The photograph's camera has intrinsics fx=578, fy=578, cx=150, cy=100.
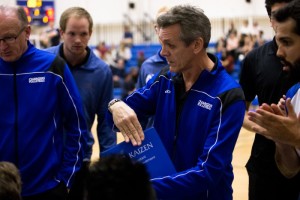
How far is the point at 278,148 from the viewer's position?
2.93 m

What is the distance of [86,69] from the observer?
15.9ft

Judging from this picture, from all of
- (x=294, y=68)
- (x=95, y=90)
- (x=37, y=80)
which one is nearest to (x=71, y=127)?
(x=37, y=80)

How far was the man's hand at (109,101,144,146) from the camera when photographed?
9.55 feet

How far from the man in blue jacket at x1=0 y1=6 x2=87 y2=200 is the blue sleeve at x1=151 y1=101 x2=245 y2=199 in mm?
881

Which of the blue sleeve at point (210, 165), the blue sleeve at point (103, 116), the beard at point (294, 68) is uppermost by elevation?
the beard at point (294, 68)

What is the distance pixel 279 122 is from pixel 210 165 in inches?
19.7

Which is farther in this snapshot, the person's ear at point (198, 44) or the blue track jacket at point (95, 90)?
the blue track jacket at point (95, 90)

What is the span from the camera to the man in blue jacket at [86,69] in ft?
15.7

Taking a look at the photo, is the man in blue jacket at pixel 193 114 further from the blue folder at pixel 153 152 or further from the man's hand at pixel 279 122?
the man's hand at pixel 279 122

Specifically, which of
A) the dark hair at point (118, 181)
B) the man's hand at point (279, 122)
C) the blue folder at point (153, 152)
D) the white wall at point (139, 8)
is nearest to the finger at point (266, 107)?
the man's hand at point (279, 122)

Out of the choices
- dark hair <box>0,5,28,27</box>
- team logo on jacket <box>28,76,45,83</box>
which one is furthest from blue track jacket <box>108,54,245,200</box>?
dark hair <box>0,5,28,27</box>

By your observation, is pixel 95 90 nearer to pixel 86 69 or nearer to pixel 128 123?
pixel 86 69

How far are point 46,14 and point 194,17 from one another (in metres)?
23.6

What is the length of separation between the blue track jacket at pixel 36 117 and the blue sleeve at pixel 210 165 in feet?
2.89
